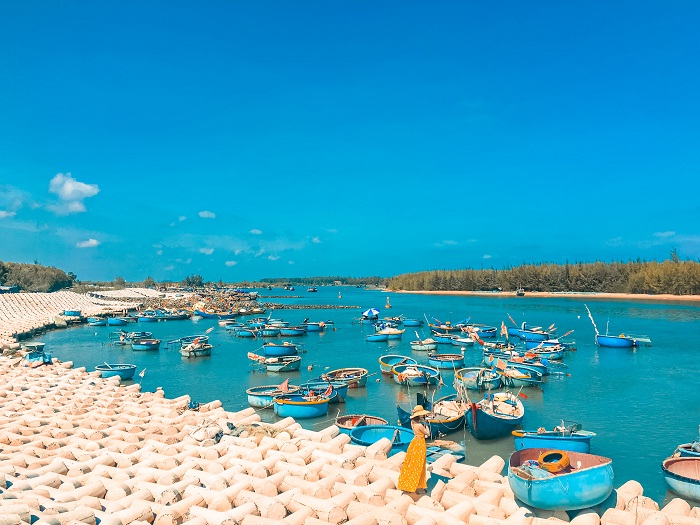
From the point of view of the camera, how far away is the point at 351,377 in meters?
30.4

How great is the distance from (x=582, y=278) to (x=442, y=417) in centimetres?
12076

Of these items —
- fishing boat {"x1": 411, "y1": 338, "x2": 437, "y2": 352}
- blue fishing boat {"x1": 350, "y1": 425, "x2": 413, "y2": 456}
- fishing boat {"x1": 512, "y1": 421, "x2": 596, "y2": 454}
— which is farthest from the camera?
fishing boat {"x1": 411, "y1": 338, "x2": 437, "y2": 352}

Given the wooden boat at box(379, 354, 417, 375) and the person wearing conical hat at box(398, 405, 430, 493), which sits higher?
the person wearing conical hat at box(398, 405, 430, 493)

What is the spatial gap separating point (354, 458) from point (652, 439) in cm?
1503

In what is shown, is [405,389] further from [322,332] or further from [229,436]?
[322,332]

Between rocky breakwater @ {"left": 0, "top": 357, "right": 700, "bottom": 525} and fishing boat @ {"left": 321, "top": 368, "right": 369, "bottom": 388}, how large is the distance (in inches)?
508

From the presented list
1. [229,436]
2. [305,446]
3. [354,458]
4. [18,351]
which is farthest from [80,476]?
[18,351]

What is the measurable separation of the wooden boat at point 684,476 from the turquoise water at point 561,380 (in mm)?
493

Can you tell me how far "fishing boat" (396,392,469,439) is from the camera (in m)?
19.2

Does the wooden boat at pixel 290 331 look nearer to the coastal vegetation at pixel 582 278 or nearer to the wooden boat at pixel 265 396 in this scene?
the wooden boat at pixel 265 396

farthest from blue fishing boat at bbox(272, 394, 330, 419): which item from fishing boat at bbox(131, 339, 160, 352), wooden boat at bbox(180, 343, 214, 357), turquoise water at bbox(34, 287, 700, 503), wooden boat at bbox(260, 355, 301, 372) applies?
fishing boat at bbox(131, 339, 160, 352)

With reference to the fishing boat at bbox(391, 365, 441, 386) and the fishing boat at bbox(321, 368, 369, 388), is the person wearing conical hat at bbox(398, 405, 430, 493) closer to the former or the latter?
the fishing boat at bbox(391, 365, 441, 386)

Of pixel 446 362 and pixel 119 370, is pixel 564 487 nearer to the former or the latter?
pixel 446 362

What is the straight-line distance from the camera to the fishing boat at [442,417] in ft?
63.1
